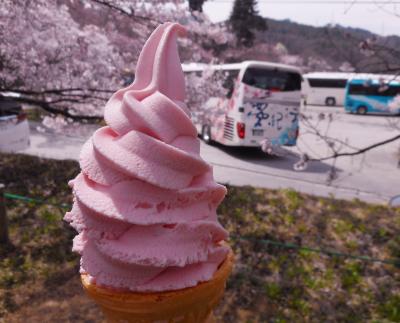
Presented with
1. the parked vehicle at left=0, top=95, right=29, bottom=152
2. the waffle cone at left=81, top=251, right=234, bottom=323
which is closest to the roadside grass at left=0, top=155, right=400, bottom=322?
the waffle cone at left=81, top=251, right=234, bottom=323

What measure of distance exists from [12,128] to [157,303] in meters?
10.1

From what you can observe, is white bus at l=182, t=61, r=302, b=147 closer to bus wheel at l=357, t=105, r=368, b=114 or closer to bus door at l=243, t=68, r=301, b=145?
bus door at l=243, t=68, r=301, b=145

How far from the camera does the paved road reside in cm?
963

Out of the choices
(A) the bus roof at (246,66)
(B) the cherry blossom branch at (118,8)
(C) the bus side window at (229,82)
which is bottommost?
(C) the bus side window at (229,82)

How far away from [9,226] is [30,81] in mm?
3828

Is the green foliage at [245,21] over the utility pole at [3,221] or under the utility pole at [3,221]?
over

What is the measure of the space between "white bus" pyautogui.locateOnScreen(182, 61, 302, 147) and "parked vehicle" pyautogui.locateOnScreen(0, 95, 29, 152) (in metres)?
5.44

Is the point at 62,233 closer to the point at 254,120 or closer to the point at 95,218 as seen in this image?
the point at 95,218

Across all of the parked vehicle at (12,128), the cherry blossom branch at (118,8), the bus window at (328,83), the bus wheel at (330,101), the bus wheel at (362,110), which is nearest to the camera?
the cherry blossom branch at (118,8)

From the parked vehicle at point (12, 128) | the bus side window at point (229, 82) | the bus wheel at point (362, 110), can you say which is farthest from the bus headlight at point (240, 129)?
the bus wheel at point (362, 110)

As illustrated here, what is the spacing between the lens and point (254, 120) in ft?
41.4

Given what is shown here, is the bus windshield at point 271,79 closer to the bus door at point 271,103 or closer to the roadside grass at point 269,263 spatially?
the bus door at point 271,103

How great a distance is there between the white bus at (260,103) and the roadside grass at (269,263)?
6.71 meters

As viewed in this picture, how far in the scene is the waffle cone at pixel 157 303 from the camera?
174 cm
